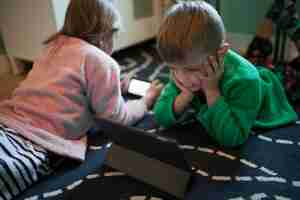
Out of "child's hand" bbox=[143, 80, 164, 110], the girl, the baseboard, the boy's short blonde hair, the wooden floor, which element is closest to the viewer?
the boy's short blonde hair

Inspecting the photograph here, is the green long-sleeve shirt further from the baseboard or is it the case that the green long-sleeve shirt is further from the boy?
the baseboard

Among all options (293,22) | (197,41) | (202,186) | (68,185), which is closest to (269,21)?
(293,22)

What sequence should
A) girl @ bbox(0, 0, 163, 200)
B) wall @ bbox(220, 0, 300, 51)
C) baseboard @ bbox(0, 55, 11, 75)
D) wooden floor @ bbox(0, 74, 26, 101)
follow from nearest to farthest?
girl @ bbox(0, 0, 163, 200) → wooden floor @ bbox(0, 74, 26, 101) → wall @ bbox(220, 0, 300, 51) → baseboard @ bbox(0, 55, 11, 75)

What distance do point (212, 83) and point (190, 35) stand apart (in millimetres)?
152

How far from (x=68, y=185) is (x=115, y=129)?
0.19 metres

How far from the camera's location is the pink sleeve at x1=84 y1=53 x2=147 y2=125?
869 mm

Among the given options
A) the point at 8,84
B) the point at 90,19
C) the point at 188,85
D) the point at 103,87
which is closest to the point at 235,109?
the point at 188,85

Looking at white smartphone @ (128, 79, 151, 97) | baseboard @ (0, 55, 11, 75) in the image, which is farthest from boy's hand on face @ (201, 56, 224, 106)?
baseboard @ (0, 55, 11, 75)

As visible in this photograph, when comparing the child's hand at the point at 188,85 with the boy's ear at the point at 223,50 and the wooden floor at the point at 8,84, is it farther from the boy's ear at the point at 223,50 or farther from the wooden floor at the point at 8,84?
the wooden floor at the point at 8,84

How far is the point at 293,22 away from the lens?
1239 millimetres

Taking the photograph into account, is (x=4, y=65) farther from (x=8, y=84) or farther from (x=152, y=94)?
(x=152, y=94)

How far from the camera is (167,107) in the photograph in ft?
3.01

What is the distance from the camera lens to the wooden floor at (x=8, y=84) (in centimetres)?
140

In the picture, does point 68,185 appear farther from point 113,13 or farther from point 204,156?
point 113,13
